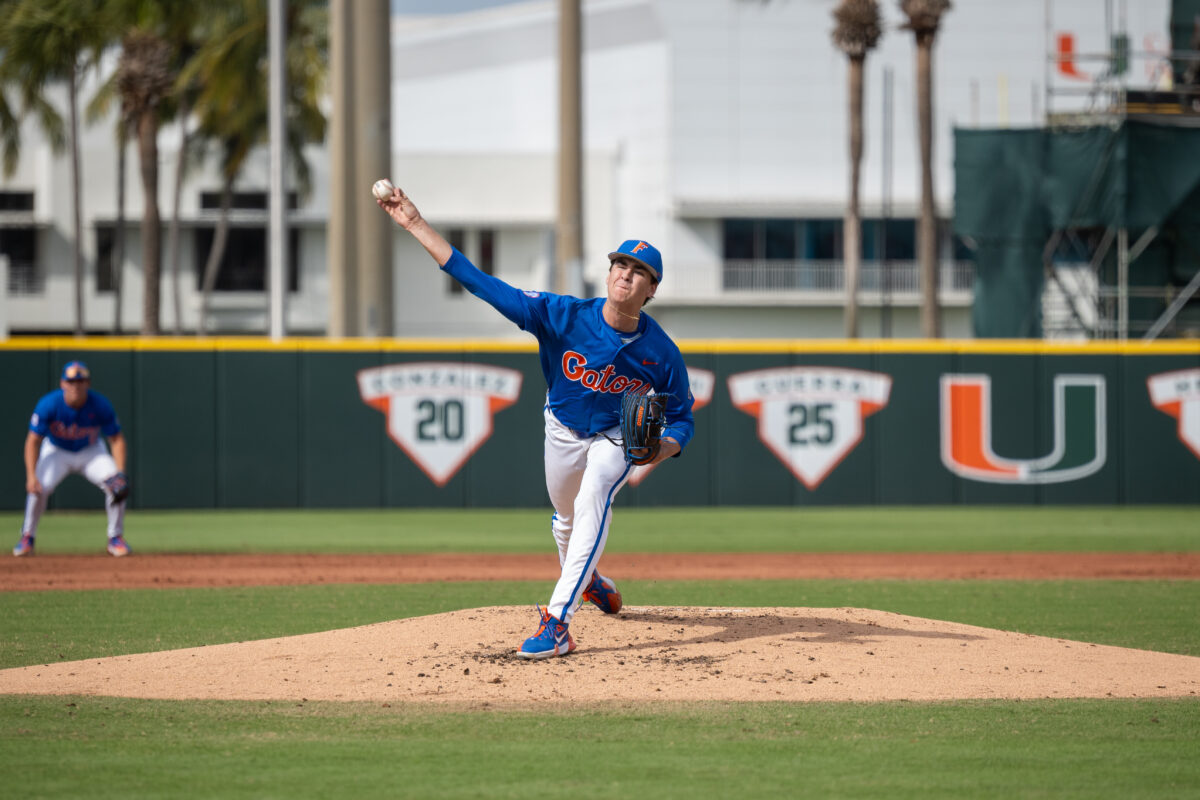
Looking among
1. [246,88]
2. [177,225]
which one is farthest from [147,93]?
[177,225]

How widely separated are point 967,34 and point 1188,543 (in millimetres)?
31773

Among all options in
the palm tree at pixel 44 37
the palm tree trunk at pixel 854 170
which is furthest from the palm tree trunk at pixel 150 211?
the palm tree trunk at pixel 854 170

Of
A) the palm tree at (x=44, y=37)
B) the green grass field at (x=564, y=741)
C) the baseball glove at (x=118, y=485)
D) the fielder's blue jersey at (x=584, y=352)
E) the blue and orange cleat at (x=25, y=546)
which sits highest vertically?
the palm tree at (x=44, y=37)

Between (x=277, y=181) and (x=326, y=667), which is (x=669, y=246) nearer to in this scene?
(x=277, y=181)

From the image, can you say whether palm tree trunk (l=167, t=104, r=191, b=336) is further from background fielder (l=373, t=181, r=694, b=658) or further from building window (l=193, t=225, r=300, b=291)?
background fielder (l=373, t=181, r=694, b=658)

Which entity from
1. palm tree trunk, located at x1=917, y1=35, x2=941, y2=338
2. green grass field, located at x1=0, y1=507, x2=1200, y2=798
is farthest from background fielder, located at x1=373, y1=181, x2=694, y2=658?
palm tree trunk, located at x1=917, y1=35, x2=941, y2=338

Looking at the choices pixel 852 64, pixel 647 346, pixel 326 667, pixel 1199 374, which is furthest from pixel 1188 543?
pixel 852 64

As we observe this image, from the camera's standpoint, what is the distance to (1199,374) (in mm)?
19234

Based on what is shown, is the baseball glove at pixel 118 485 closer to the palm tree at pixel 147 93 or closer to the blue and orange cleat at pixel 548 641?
the blue and orange cleat at pixel 548 641

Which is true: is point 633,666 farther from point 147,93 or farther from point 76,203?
point 76,203

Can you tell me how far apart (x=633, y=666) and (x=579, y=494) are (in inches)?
32.1

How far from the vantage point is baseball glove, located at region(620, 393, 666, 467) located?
6.29 m

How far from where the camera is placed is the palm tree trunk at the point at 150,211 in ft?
109

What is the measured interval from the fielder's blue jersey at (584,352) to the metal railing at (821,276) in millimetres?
35035
